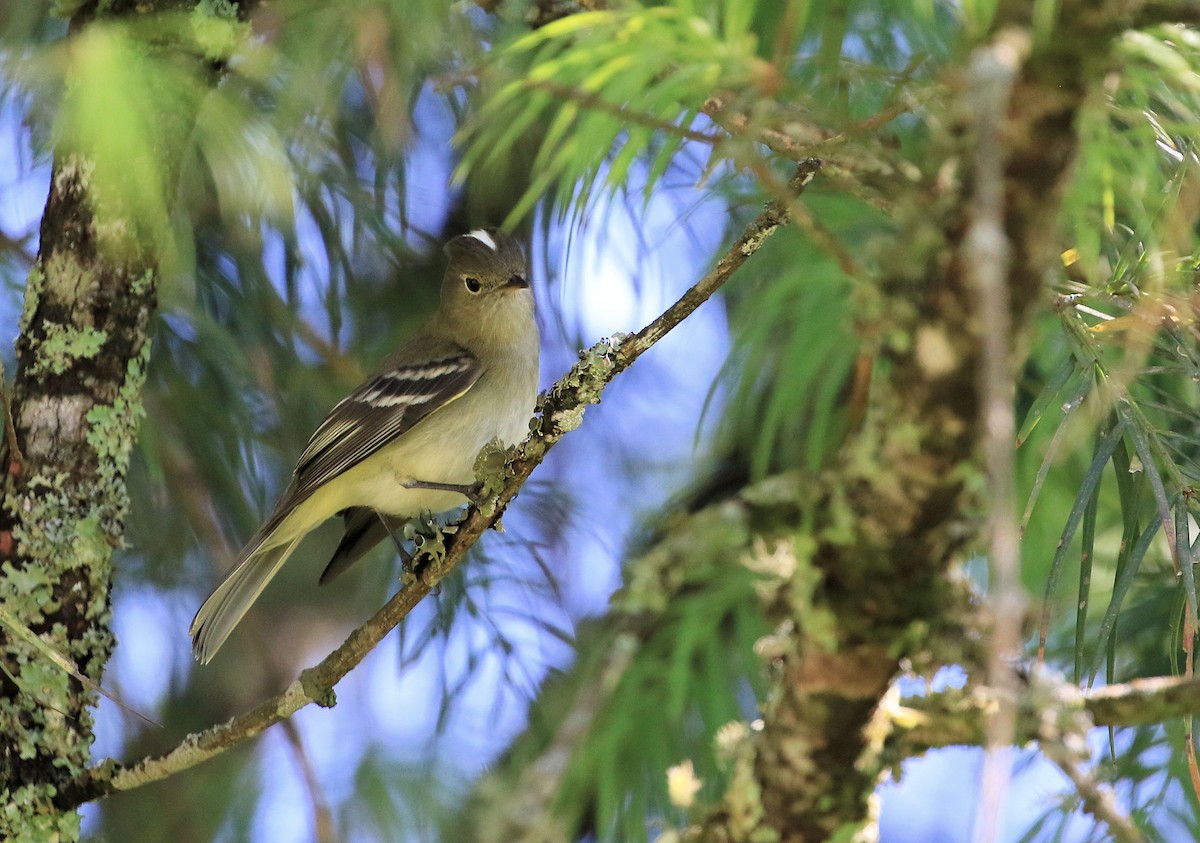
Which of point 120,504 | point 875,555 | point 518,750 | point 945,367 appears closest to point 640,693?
point 518,750

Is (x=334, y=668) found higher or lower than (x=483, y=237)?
lower

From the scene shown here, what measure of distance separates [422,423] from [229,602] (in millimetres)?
803

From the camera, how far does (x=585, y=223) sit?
5.16 ft

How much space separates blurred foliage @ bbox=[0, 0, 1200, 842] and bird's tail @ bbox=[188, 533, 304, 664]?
15 centimetres

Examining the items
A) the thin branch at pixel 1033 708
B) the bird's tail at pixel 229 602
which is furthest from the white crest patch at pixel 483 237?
the thin branch at pixel 1033 708

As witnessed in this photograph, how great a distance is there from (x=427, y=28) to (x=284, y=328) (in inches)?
67.7

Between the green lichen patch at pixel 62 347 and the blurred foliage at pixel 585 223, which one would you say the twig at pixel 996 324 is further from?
the green lichen patch at pixel 62 347

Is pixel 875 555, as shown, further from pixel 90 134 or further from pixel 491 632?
pixel 491 632

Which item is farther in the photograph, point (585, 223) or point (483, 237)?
point (483, 237)

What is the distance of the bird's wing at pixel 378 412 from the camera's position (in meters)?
3.39

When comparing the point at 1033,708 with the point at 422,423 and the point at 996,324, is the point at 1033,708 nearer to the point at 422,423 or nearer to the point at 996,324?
the point at 996,324

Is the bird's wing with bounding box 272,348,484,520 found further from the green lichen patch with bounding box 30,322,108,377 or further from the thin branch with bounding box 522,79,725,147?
the thin branch with bounding box 522,79,725,147

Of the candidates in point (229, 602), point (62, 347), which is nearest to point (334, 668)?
point (62, 347)

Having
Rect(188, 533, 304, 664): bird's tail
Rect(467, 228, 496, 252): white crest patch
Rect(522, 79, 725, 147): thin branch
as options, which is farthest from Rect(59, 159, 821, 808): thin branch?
Rect(467, 228, 496, 252): white crest patch
